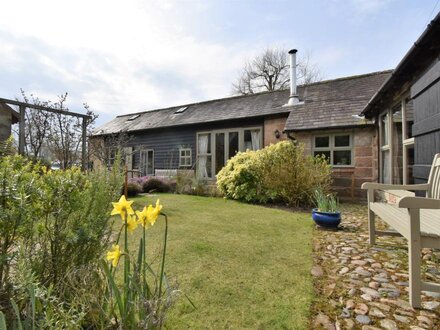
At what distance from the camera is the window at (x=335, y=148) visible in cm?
832

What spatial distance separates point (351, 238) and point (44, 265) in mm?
3918

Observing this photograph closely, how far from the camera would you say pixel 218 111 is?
1293 cm

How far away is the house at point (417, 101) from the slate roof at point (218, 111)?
4721mm

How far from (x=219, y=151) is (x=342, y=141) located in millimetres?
5408

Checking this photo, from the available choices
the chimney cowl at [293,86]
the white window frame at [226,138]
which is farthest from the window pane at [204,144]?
the chimney cowl at [293,86]

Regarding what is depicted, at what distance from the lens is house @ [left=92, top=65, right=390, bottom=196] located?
8.20m

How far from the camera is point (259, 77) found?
77.7ft

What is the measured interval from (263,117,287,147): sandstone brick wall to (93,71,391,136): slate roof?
31 centimetres

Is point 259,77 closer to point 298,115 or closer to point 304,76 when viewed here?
point 304,76

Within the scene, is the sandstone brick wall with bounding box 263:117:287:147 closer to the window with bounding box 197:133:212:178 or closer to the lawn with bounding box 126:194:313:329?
the window with bounding box 197:133:212:178

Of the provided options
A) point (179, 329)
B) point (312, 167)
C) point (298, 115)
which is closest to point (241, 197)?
point (312, 167)

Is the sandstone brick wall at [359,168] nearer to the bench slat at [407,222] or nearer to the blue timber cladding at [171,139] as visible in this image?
the blue timber cladding at [171,139]

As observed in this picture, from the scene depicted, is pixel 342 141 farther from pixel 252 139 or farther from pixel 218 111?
pixel 218 111

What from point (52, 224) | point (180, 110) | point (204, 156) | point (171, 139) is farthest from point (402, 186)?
point (180, 110)
